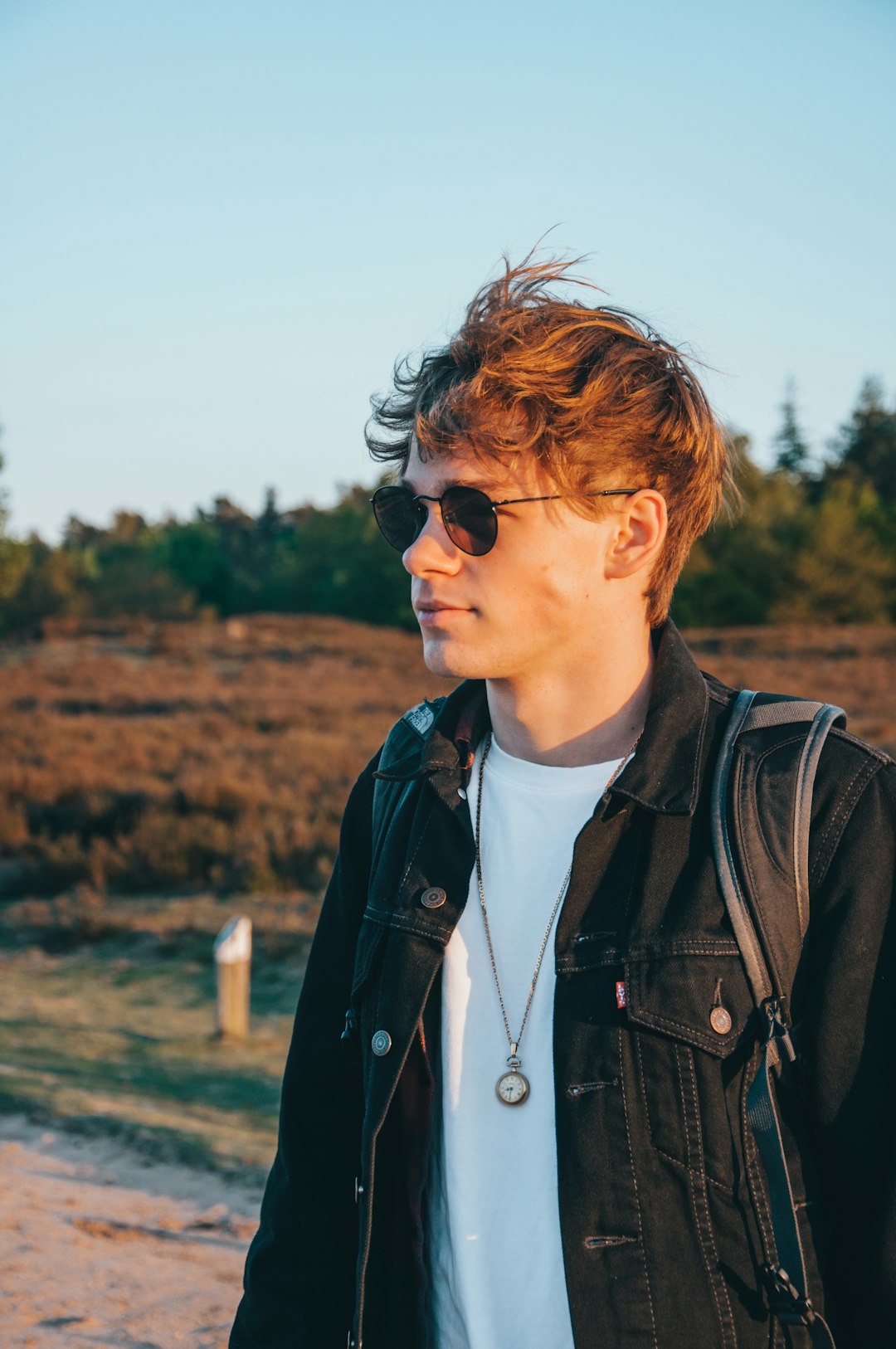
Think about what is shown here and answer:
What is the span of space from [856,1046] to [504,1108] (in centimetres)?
53

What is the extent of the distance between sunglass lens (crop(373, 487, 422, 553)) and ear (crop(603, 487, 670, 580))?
0.35 metres

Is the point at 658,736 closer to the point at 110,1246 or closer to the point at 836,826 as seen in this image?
the point at 836,826

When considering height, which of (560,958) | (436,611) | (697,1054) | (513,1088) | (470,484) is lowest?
(513,1088)

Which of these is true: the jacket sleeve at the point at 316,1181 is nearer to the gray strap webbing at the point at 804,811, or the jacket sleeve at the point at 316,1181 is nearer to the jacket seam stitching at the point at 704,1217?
the jacket seam stitching at the point at 704,1217

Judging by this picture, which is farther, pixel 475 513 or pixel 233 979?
pixel 233 979

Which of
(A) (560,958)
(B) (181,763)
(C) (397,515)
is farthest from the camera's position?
(B) (181,763)

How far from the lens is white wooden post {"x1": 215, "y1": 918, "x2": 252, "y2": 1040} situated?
6.93 meters

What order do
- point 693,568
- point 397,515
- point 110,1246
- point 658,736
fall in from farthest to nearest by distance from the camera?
point 693,568
point 110,1246
point 397,515
point 658,736

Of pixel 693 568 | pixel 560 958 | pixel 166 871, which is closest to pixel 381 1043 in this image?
pixel 560 958

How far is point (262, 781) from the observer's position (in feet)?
42.7

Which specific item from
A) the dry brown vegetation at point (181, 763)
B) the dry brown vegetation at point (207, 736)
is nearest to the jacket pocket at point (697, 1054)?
the dry brown vegetation at point (207, 736)

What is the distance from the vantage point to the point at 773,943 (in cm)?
163

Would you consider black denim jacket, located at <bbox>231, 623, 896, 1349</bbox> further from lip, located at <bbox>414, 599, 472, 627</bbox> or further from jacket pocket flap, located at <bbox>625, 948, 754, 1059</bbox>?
lip, located at <bbox>414, 599, 472, 627</bbox>

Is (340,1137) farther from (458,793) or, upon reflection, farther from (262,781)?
(262,781)
